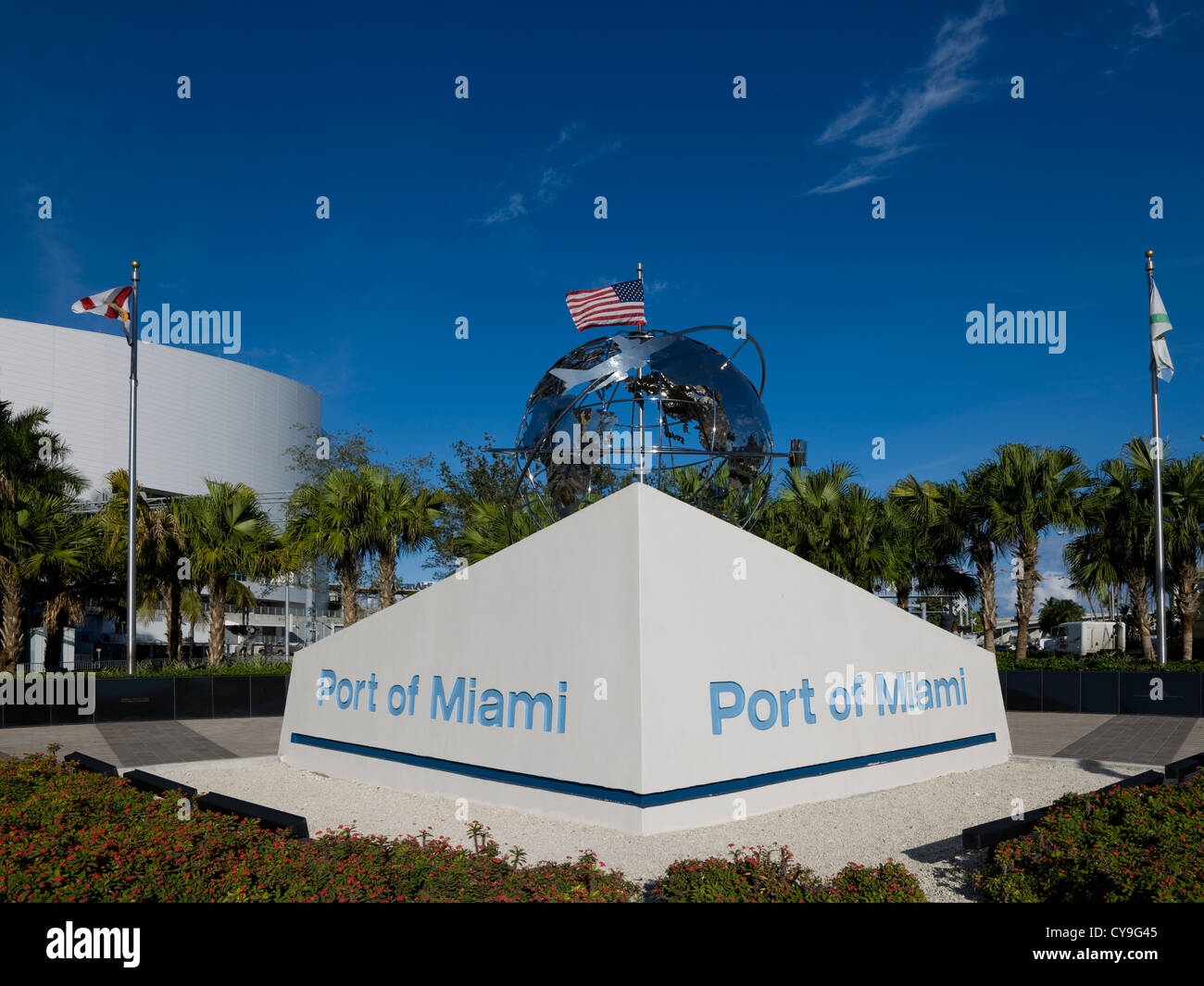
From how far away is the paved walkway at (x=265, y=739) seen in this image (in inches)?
588

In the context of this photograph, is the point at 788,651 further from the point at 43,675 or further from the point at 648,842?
the point at 43,675

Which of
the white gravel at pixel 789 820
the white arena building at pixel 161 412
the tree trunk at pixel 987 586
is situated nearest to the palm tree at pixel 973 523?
the tree trunk at pixel 987 586

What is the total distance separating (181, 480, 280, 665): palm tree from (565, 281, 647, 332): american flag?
1400 centimetres

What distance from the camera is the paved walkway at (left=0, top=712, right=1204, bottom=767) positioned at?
49.0ft

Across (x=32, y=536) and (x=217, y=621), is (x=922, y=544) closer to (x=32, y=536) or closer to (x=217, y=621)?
(x=217, y=621)

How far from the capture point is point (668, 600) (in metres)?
9.29

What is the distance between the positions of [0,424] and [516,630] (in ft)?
68.1

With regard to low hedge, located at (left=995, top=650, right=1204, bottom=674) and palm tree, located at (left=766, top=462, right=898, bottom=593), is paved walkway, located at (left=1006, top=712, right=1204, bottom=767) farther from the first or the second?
palm tree, located at (left=766, top=462, right=898, bottom=593)

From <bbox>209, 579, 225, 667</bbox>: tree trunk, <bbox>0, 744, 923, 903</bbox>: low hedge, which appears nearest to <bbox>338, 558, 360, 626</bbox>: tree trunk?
<bbox>209, 579, 225, 667</bbox>: tree trunk

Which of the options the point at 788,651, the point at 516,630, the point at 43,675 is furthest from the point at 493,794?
the point at 43,675

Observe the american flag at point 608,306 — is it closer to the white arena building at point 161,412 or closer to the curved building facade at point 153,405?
the white arena building at point 161,412

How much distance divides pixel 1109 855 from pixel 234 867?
5884 mm

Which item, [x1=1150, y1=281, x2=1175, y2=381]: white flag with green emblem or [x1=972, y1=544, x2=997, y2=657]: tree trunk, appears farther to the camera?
[x1=972, y1=544, x2=997, y2=657]: tree trunk

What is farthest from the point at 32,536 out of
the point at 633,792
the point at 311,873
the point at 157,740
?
the point at 311,873
